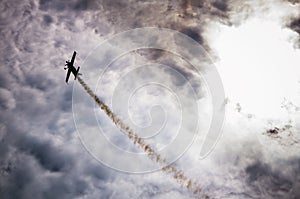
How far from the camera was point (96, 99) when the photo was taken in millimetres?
103188

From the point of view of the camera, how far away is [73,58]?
290 feet

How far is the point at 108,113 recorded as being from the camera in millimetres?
104062

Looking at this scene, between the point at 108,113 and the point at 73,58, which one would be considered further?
the point at 108,113

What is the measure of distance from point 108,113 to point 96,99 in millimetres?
7260

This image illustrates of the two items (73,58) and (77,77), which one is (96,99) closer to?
(77,77)

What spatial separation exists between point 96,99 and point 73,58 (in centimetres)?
2081

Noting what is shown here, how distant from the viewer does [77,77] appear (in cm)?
9394

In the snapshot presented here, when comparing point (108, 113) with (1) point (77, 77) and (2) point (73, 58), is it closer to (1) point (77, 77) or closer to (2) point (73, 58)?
(1) point (77, 77)

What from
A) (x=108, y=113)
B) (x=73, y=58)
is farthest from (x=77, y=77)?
(x=108, y=113)

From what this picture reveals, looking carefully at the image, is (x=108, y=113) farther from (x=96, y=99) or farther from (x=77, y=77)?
(x=77, y=77)

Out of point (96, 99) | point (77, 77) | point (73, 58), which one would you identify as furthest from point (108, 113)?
point (73, 58)

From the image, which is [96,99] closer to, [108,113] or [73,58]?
[108,113]

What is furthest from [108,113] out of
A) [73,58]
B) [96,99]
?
[73,58]

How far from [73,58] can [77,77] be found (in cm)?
814
